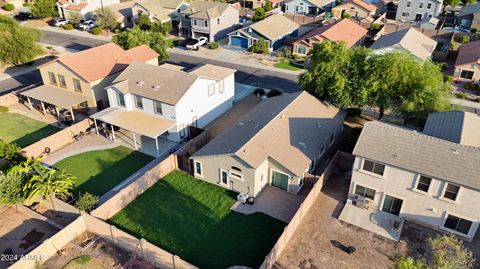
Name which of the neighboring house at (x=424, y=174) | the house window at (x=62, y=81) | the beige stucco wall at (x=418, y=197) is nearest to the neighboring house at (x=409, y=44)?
the neighboring house at (x=424, y=174)

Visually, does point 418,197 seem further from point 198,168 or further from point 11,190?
point 11,190

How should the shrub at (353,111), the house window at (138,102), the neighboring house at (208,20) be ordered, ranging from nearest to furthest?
the house window at (138,102) < the shrub at (353,111) < the neighboring house at (208,20)

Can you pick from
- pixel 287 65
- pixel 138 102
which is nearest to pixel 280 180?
pixel 138 102

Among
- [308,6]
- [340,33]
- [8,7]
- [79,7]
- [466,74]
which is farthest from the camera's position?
[8,7]

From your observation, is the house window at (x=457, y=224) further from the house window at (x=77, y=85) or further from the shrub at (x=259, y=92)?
the house window at (x=77, y=85)

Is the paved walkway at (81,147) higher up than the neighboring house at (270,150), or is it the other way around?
the neighboring house at (270,150)

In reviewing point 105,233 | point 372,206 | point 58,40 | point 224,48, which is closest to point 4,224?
point 105,233

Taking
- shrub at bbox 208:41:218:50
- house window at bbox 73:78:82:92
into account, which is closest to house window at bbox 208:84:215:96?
house window at bbox 73:78:82:92
